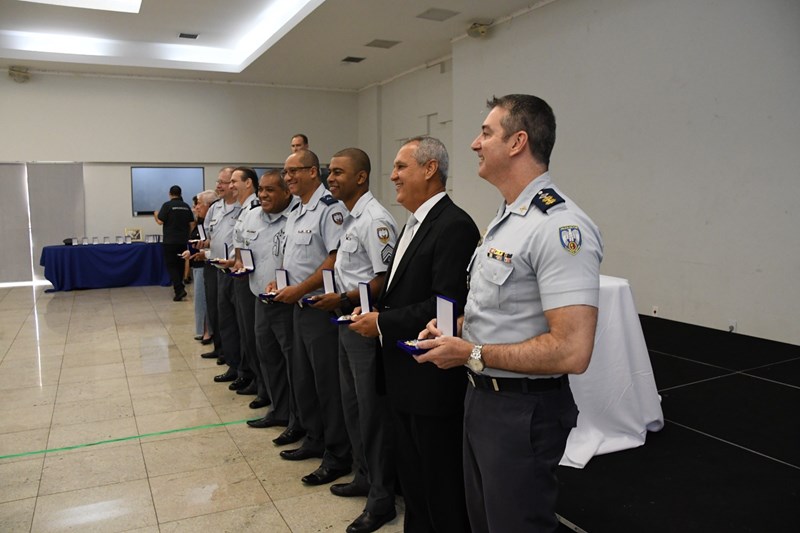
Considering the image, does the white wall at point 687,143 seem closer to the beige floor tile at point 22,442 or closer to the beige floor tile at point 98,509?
the beige floor tile at point 98,509

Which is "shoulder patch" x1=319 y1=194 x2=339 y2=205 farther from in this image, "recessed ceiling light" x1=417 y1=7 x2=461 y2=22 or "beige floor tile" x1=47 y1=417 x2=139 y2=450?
"recessed ceiling light" x1=417 y1=7 x2=461 y2=22

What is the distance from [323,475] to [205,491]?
60 cm

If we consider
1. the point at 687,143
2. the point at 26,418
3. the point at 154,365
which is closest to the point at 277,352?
the point at 26,418

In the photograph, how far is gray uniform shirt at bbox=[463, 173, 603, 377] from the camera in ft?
4.98

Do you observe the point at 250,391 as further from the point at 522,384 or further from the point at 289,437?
the point at 522,384

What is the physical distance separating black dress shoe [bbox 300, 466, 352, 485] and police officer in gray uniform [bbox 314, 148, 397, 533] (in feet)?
0.50

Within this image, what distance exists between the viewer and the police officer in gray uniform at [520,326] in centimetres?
156

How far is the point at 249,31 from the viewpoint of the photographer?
1002 centimetres

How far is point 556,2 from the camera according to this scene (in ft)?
22.7

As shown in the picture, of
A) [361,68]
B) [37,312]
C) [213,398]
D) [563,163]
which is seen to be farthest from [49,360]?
[361,68]

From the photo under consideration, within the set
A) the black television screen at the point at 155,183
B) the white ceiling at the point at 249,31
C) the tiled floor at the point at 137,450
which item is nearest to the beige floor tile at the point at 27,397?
the tiled floor at the point at 137,450

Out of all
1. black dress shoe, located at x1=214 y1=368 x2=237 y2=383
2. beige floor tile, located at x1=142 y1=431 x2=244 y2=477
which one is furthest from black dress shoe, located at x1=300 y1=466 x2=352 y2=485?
black dress shoe, located at x1=214 y1=368 x2=237 y2=383

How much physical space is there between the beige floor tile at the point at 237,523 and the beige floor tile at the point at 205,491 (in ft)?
0.17

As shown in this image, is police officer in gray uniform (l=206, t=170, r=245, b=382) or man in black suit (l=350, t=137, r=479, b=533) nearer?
man in black suit (l=350, t=137, r=479, b=533)
